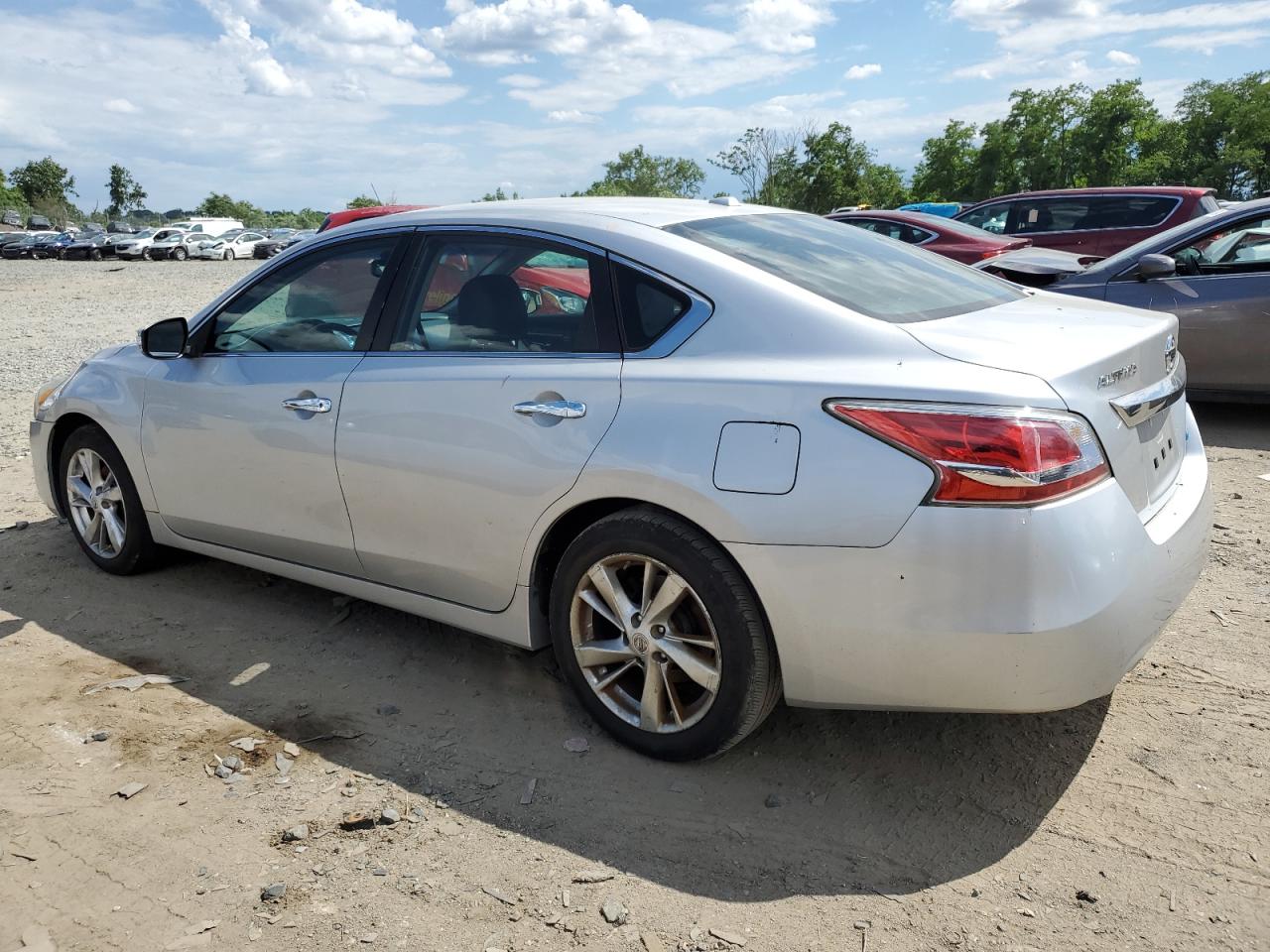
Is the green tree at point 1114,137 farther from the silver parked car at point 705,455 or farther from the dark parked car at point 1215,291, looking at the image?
the silver parked car at point 705,455

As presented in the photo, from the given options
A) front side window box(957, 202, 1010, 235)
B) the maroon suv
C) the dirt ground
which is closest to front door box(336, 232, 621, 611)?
the dirt ground

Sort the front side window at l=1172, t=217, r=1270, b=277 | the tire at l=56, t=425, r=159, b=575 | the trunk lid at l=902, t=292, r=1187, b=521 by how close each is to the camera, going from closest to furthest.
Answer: the trunk lid at l=902, t=292, r=1187, b=521 → the tire at l=56, t=425, r=159, b=575 → the front side window at l=1172, t=217, r=1270, b=277

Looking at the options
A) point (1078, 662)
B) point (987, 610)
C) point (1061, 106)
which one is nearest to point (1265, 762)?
point (1078, 662)

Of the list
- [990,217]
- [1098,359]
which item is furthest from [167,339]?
[990,217]

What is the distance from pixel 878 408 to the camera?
256cm

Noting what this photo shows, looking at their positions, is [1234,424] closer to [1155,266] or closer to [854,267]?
[1155,266]

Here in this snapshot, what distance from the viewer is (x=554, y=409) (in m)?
3.09

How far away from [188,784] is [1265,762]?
124 inches

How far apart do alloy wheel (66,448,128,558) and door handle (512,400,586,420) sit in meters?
2.49

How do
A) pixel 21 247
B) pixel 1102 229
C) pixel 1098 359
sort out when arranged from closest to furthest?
pixel 1098 359 → pixel 1102 229 → pixel 21 247

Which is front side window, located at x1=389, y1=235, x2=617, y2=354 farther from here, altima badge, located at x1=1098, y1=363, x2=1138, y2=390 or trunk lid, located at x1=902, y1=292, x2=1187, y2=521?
altima badge, located at x1=1098, y1=363, x2=1138, y2=390

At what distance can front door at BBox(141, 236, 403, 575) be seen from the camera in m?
3.75

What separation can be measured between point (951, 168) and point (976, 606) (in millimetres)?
53502

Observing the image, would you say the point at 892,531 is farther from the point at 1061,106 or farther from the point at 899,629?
the point at 1061,106
